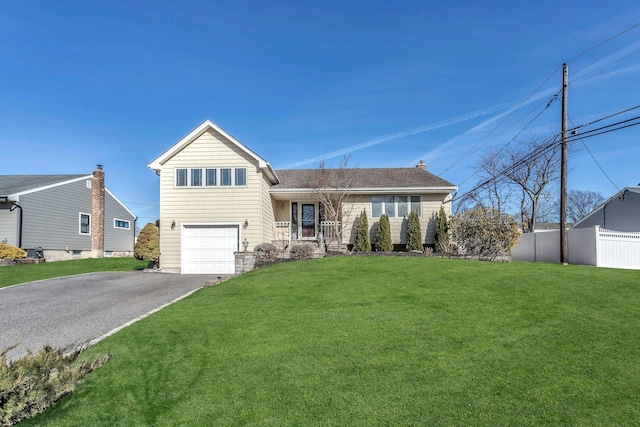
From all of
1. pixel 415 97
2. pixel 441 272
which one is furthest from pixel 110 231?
pixel 441 272

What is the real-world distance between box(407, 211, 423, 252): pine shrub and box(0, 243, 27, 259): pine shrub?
65.0 feet

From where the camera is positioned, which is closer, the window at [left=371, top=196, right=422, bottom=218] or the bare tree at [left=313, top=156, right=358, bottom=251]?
the bare tree at [left=313, top=156, right=358, bottom=251]

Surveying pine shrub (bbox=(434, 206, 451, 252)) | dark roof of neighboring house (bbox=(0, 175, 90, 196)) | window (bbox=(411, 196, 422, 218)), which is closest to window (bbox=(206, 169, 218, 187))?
window (bbox=(411, 196, 422, 218))

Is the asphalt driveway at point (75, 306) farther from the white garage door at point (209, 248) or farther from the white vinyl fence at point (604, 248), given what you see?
the white vinyl fence at point (604, 248)

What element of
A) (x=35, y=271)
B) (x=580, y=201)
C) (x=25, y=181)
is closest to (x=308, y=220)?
(x=35, y=271)

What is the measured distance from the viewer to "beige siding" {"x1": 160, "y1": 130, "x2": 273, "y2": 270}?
680 inches

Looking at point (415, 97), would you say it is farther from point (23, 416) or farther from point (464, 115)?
point (23, 416)

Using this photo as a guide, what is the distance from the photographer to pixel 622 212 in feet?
73.3

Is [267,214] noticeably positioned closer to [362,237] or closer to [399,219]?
[362,237]

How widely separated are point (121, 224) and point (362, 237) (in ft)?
71.6

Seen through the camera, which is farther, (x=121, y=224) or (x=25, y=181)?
(x=121, y=224)

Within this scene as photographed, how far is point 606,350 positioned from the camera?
17.0 feet

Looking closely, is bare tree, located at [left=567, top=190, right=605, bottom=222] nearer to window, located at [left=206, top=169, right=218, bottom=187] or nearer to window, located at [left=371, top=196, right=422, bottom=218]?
window, located at [left=371, top=196, right=422, bottom=218]

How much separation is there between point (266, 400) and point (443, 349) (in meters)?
2.57
